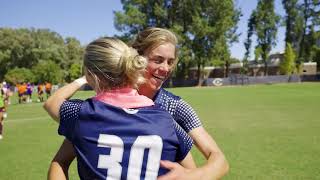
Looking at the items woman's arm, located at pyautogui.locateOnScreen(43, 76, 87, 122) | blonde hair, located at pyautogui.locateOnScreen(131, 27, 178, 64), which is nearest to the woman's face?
blonde hair, located at pyautogui.locateOnScreen(131, 27, 178, 64)

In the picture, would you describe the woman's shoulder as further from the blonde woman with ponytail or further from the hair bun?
the hair bun

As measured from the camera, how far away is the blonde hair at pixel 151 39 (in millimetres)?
3107

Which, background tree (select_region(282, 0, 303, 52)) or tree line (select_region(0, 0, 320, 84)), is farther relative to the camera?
background tree (select_region(282, 0, 303, 52))

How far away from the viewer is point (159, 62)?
3.18 m

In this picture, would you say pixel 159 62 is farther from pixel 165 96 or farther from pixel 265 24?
pixel 265 24

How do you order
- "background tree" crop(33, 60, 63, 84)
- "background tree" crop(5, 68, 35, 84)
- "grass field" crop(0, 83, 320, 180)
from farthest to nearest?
1. "background tree" crop(33, 60, 63, 84)
2. "background tree" crop(5, 68, 35, 84)
3. "grass field" crop(0, 83, 320, 180)

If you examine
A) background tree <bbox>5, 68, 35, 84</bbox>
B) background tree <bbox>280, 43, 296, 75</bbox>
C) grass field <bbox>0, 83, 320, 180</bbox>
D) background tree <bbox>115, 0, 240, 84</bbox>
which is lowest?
background tree <bbox>5, 68, 35, 84</bbox>

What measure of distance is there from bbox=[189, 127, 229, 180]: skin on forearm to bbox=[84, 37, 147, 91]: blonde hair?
0.55m

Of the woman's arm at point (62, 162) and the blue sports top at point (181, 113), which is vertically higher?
the blue sports top at point (181, 113)

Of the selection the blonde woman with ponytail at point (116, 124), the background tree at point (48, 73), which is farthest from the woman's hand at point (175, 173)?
the background tree at point (48, 73)

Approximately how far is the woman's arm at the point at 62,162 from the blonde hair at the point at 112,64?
1.34ft

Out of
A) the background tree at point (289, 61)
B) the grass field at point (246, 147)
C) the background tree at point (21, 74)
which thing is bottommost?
the background tree at point (21, 74)

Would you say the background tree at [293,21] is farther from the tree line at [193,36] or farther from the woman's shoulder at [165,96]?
the woman's shoulder at [165,96]

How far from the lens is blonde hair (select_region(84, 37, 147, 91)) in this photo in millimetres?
2283
